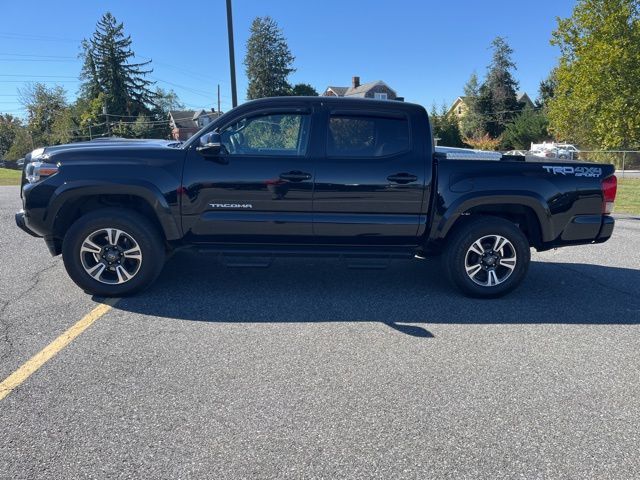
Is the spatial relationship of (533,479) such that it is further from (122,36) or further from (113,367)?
(122,36)

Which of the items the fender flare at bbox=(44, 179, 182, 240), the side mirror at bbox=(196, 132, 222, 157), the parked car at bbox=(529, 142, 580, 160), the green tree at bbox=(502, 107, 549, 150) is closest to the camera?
the side mirror at bbox=(196, 132, 222, 157)

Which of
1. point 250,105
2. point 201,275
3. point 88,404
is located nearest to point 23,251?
point 201,275

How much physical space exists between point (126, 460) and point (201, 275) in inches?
128

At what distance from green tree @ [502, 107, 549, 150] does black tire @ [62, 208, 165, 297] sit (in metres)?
51.3

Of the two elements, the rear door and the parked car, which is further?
the parked car

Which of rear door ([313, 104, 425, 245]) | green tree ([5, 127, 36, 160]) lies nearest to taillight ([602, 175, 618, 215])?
rear door ([313, 104, 425, 245])

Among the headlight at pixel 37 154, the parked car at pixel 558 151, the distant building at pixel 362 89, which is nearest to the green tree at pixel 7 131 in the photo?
the distant building at pixel 362 89

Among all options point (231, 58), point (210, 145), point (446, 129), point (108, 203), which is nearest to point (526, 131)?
point (446, 129)

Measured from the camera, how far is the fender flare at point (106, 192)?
4.54 metres

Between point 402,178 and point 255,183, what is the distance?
142 centimetres

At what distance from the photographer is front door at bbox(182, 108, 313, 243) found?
4.63 meters

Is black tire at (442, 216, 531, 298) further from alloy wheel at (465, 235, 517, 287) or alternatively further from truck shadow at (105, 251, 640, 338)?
truck shadow at (105, 251, 640, 338)

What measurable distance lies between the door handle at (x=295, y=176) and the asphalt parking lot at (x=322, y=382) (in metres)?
1.19

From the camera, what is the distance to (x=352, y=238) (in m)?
4.86
